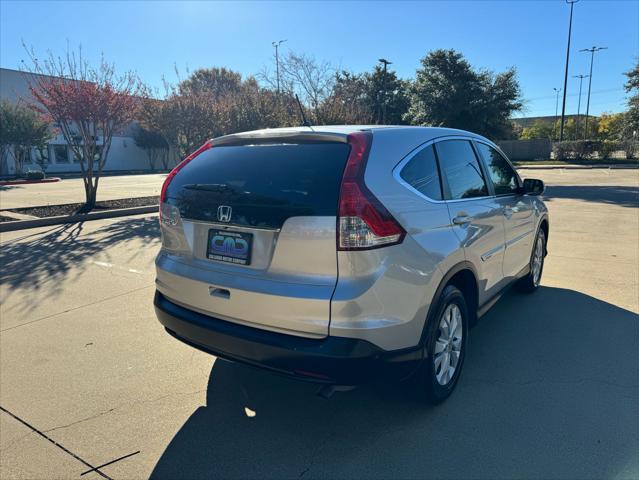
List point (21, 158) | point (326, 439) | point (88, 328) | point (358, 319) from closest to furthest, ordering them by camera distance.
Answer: point (358, 319), point (326, 439), point (88, 328), point (21, 158)

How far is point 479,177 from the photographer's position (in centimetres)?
372

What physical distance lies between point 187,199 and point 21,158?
3638cm

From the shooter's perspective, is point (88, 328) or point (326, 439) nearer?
point (326, 439)

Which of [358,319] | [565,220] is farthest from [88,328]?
[565,220]

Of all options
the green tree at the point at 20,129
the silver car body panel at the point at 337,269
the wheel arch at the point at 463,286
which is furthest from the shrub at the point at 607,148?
the silver car body panel at the point at 337,269

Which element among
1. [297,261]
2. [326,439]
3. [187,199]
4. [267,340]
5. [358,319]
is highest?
[187,199]

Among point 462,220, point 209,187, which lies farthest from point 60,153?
point 462,220

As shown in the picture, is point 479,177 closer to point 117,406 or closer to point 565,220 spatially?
point 117,406

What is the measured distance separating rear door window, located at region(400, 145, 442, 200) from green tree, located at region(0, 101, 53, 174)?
3214 cm

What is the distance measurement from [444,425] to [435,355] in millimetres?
417

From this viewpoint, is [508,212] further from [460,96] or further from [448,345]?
[460,96]

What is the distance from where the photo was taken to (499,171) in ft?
13.9

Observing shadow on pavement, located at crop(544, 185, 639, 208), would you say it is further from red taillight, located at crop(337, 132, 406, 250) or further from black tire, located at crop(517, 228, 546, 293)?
red taillight, located at crop(337, 132, 406, 250)

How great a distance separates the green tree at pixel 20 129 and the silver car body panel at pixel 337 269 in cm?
3166
